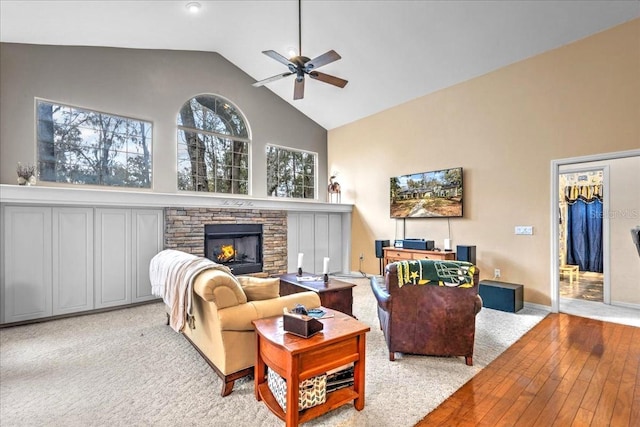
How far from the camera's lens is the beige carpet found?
2.12 meters

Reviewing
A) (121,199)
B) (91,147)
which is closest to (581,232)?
(121,199)

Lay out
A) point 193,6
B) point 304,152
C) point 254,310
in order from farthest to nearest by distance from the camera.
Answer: point 304,152
point 193,6
point 254,310

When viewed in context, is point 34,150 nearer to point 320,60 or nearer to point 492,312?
point 320,60

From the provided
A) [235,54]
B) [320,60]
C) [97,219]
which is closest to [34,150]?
[97,219]

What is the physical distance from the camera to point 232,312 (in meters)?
2.32

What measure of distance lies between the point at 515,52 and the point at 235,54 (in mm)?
4735

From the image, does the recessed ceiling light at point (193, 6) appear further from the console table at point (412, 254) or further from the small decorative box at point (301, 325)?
the console table at point (412, 254)

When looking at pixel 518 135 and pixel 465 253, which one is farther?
pixel 465 253

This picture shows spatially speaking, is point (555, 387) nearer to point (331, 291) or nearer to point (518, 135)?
point (331, 291)

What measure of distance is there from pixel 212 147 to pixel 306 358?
5.16 metres

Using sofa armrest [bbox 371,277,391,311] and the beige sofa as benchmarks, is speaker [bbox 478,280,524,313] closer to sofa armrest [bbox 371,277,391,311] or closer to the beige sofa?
sofa armrest [bbox 371,277,391,311]

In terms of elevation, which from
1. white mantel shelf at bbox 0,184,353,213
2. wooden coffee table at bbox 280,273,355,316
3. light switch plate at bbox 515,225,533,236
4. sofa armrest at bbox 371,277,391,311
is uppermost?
white mantel shelf at bbox 0,184,353,213

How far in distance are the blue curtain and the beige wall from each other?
1639 millimetres

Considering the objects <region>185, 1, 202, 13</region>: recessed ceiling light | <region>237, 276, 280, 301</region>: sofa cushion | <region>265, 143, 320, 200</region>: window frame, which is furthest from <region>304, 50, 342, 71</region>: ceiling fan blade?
<region>265, 143, 320, 200</region>: window frame
